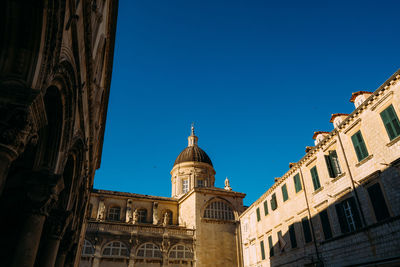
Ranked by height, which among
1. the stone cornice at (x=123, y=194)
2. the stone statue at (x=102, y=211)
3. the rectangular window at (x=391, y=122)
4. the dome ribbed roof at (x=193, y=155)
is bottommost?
the rectangular window at (x=391, y=122)

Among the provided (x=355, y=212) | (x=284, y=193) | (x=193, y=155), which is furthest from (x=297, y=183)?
(x=193, y=155)

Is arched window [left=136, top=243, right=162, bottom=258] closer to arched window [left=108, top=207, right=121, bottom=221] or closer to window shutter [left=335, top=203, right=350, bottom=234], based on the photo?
arched window [left=108, top=207, right=121, bottom=221]

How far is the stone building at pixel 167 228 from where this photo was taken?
29.9m

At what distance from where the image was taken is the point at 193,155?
49.8m

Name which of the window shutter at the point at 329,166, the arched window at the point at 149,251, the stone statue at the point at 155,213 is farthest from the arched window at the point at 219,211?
the window shutter at the point at 329,166

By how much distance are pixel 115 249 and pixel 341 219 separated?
22.6m

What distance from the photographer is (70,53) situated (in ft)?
24.6

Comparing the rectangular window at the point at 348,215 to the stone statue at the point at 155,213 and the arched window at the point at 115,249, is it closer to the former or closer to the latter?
the arched window at the point at 115,249

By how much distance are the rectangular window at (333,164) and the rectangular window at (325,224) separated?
261 cm

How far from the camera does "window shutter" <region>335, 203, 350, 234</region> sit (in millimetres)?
16931

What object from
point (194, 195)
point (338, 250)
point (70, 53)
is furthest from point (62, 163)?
point (194, 195)

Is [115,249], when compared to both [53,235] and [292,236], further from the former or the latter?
[53,235]

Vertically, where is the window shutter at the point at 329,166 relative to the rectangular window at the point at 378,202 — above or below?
above

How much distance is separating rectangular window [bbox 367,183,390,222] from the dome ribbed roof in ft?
116
